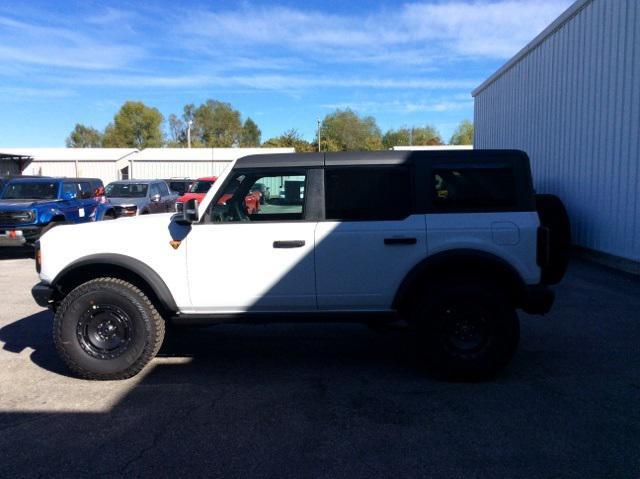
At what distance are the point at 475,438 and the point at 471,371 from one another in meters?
1.08

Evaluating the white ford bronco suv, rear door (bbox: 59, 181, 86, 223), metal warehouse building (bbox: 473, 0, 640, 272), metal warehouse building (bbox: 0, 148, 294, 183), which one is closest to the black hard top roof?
the white ford bronco suv

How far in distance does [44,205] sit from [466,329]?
434 inches

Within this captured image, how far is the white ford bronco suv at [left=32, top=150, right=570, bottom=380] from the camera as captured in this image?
16.0ft

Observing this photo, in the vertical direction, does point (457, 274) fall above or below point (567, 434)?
above

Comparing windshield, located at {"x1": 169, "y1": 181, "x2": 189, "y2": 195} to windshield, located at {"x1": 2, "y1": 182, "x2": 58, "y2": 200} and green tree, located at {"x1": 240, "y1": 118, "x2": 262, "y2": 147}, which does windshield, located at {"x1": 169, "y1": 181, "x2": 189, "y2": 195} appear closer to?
windshield, located at {"x1": 2, "y1": 182, "x2": 58, "y2": 200}

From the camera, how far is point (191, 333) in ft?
21.9

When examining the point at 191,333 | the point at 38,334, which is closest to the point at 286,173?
the point at 191,333

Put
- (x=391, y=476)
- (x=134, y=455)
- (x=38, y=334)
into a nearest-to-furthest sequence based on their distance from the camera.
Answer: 1. (x=391, y=476)
2. (x=134, y=455)
3. (x=38, y=334)

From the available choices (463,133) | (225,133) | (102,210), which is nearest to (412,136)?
(463,133)

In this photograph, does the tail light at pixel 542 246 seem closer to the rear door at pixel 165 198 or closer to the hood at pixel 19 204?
the hood at pixel 19 204

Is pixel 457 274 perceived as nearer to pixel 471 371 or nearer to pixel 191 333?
pixel 471 371

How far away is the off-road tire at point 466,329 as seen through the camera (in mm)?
4844

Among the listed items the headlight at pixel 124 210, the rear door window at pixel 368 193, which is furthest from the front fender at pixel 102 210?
→ the rear door window at pixel 368 193

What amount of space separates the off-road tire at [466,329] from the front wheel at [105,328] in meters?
2.37
